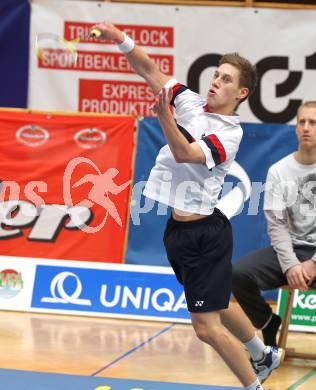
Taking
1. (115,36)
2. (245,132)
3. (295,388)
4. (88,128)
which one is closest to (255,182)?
(245,132)

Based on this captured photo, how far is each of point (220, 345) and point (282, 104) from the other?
542 cm

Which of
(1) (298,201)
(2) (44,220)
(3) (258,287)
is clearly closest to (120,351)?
(3) (258,287)

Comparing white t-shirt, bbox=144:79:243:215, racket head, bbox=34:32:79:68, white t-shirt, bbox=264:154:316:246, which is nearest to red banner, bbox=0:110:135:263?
white t-shirt, bbox=264:154:316:246

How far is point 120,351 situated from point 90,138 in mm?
2748

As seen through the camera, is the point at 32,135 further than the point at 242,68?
Yes

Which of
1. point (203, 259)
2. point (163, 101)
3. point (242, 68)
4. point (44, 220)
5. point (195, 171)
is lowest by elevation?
point (44, 220)

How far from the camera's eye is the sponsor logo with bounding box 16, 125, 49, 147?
919 centimetres

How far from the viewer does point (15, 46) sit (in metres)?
10.8

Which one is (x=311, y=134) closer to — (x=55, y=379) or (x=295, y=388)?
(x=295, y=388)

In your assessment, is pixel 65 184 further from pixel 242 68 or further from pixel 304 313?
pixel 242 68

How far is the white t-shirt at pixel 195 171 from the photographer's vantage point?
559 centimetres

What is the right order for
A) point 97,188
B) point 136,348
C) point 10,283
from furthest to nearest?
1. point 97,188
2. point 10,283
3. point 136,348

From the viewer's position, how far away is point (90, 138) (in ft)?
30.1

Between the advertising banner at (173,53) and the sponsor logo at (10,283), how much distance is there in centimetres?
270
